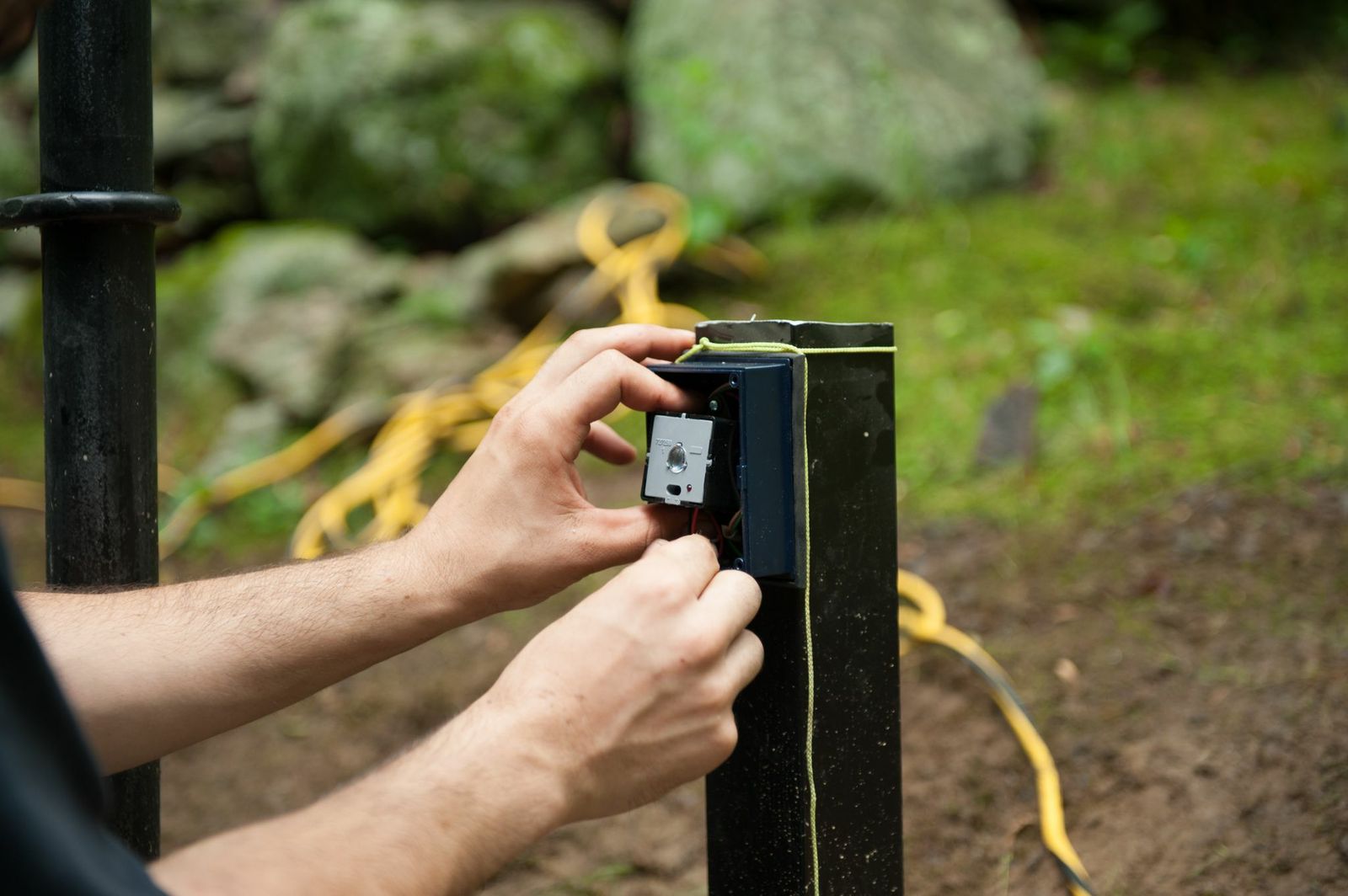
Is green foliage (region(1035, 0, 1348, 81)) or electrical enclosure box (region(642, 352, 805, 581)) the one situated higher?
green foliage (region(1035, 0, 1348, 81))

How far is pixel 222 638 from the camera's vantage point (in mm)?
1269

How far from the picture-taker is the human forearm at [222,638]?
119cm

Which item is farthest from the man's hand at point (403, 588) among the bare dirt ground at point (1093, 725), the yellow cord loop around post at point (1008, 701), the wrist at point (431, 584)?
the bare dirt ground at point (1093, 725)

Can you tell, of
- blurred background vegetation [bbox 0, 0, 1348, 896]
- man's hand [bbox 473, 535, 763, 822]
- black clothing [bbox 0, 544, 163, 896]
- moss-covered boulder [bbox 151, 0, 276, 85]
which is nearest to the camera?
black clothing [bbox 0, 544, 163, 896]

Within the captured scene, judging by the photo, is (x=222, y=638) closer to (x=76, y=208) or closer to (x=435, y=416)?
(x=76, y=208)

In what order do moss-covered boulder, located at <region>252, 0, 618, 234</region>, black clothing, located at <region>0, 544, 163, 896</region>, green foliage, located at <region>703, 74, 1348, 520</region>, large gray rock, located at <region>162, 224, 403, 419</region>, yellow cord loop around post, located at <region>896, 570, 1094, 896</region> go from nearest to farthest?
black clothing, located at <region>0, 544, 163, 896</region> → yellow cord loop around post, located at <region>896, 570, 1094, 896</region> → green foliage, located at <region>703, 74, 1348, 520</region> → large gray rock, located at <region>162, 224, 403, 419</region> → moss-covered boulder, located at <region>252, 0, 618, 234</region>

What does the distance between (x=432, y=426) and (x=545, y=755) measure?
2.36 metres

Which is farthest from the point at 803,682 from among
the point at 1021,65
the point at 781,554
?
the point at 1021,65

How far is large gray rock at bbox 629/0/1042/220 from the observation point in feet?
12.9

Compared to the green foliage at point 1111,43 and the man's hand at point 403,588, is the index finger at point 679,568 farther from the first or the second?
the green foliage at point 1111,43

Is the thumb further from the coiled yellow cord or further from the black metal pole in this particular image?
the coiled yellow cord

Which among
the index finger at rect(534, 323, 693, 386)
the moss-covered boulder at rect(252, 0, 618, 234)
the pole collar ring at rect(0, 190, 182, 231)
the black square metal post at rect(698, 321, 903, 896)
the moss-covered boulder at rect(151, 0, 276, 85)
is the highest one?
the moss-covered boulder at rect(151, 0, 276, 85)

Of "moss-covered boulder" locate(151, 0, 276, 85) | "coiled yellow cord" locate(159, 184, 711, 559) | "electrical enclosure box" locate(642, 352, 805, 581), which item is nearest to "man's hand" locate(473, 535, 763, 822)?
"electrical enclosure box" locate(642, 352, 805, 581)

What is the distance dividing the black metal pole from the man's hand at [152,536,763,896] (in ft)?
2.26
